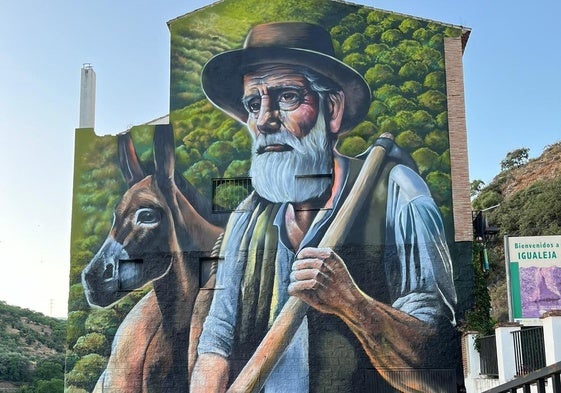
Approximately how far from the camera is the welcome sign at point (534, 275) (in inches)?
744

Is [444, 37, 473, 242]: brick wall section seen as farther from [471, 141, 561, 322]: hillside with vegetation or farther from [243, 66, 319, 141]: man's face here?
[471, 141, 561, 322]: hillside with vegetation

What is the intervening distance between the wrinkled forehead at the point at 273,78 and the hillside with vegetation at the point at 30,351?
123ft

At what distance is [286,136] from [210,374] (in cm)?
717

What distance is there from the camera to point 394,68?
69.2 ft

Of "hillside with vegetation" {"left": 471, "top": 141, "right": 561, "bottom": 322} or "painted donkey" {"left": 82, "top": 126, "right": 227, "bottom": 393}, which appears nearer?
"painted donkey" {"left": 82, "top": 126, "right": 227, "bottom": 393}

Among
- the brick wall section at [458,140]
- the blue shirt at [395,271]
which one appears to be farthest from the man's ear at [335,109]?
the brick wall section at [458,140]

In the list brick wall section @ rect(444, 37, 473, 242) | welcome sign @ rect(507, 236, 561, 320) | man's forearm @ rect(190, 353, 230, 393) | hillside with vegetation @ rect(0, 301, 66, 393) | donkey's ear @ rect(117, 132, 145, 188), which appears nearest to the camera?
welcome sign @ rect(507, 236, 561, 320)

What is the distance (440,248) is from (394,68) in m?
5.55

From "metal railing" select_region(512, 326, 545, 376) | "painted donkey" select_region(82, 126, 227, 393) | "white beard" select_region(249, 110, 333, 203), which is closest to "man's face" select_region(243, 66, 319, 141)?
"white beard" select_region(249, 110, 333, 203)

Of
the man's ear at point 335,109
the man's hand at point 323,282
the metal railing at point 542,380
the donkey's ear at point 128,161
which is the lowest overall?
the metal railing at point 542,380

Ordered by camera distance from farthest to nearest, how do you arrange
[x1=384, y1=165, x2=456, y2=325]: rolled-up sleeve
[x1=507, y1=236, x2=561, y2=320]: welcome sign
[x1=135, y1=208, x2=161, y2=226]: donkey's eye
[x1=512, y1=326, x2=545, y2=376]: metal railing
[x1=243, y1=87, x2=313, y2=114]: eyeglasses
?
1. [x1=243, y1=87, x2=313, y2=114]: eyeglasses
2. [x1=135, y1=208, x2=161, y2=226]: donkey's eye
3. [x1=384, y1=165, x2=456, y2=325]: rolled-up sleeve
4. [x1=507, y1=236, x2=561, y2=320]: welcome sign
5. [x1=512, y1=326, x2=545, y2=376]: metal railing

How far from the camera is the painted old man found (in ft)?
63.2

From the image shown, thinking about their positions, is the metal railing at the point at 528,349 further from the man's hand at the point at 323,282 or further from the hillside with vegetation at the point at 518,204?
the hillside with vegetation at the point at 518,204

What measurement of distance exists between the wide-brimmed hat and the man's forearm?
7046 millimetres
